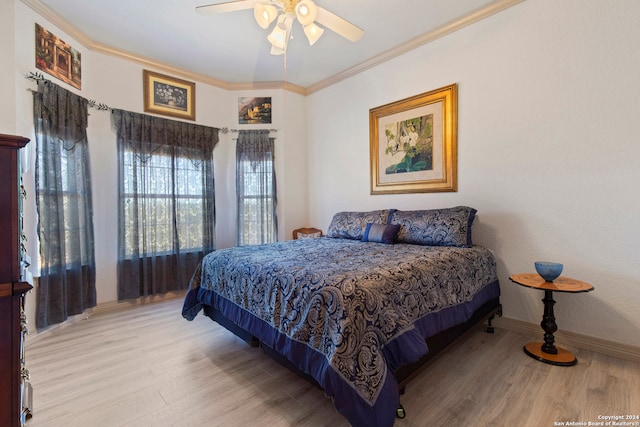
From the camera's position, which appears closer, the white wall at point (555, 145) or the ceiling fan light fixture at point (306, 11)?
the ceiling fan light fixture at point (306, 11)

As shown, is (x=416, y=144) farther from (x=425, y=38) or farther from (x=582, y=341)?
(x=582, y=341)

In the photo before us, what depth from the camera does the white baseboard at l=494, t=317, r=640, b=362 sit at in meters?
2.01

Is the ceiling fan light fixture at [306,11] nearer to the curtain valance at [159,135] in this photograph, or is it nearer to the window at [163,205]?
the curtain valance at [159,135]

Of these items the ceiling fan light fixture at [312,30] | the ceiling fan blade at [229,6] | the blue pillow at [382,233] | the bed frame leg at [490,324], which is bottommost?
the bed frame leg at [490,324]

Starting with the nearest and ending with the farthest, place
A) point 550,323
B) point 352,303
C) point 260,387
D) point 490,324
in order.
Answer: point 352,303
point 260,387
point 550,323
point 490,324

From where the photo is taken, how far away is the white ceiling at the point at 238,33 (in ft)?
8.24

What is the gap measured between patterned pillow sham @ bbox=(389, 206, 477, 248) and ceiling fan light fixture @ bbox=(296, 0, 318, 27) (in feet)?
6.33

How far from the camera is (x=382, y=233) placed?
282 cm

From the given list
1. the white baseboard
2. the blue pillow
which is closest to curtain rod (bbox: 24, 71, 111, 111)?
the blue pillow

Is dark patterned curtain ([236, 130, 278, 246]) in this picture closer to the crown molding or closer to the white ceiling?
the white ceiling

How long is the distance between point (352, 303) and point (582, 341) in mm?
2165

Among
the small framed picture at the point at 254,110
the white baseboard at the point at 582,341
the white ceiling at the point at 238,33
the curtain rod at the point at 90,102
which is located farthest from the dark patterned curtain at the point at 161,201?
the white baseboard at the point at 582,341

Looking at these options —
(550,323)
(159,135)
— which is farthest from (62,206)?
(550,323)

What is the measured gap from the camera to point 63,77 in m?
2.70
